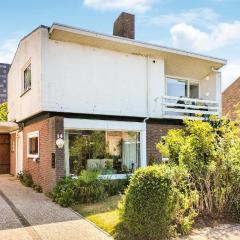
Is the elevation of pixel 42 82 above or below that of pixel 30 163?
above

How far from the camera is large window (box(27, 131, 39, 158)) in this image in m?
16.5

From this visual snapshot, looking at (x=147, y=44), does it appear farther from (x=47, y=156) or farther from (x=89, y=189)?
(x=89, y=189)

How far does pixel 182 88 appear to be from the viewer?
19.9 metres

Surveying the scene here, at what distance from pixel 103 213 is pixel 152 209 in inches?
113

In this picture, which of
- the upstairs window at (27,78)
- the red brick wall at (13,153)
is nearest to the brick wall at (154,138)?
the upstairs window at (27,78)

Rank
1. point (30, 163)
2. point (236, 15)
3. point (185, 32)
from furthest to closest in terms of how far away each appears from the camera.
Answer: point (30, 163) → point (185, 32) → point (236, 15)

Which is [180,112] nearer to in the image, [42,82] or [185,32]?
[185,32]

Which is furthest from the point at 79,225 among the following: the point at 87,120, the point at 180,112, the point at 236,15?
the point at 180,112

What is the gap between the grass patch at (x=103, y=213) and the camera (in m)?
9.27

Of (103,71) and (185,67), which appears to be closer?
(103,71)

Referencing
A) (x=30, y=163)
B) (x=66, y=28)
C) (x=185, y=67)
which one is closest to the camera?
(x=66, y=28)

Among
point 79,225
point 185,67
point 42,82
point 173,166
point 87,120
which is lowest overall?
point 79,225

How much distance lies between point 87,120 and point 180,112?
5604 mm

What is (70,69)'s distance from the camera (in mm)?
14820
